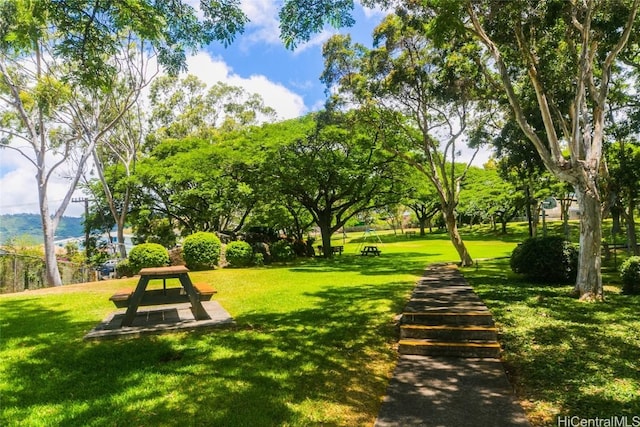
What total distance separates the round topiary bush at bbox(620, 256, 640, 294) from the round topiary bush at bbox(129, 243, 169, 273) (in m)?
15.9

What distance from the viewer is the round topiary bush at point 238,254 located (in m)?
18.9

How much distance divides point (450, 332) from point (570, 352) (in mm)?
1624

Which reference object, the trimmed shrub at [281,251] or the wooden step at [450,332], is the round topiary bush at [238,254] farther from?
the wooden step at [450,332]

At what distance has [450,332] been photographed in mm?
6090

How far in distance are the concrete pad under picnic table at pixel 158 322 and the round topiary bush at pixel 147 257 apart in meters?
8.24

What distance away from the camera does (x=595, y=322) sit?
7.00m

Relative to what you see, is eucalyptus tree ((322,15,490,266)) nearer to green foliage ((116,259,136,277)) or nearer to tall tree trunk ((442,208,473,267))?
tall tree trunk ((442,208,473,267))

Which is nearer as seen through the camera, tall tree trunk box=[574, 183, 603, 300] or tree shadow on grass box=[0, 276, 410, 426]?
tree shadow on grass box=[0, 276, 410, 426]

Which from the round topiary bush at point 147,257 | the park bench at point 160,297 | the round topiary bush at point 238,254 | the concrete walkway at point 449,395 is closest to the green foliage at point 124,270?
the round topiary bush at point 147,257

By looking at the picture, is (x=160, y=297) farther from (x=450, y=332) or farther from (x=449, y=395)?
(x=449, y=395)

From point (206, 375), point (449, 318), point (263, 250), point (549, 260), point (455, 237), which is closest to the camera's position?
point (206, 375)

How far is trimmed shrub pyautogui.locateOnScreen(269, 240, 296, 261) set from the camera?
2228 centimetres

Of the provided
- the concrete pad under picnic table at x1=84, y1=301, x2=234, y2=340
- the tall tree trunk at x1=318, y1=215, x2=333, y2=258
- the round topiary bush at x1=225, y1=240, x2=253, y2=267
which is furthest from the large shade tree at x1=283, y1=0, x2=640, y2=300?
the tall tree trunk at x1=318, y1=215, x2=333, y2=258

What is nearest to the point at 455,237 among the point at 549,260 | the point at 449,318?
the point at 549,260
